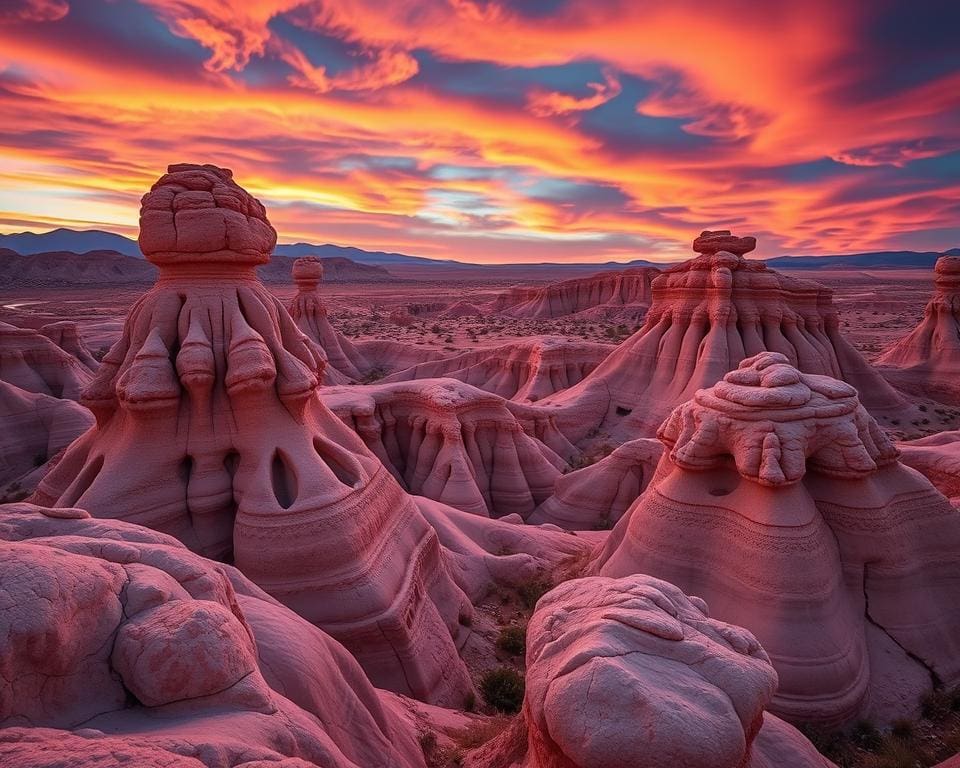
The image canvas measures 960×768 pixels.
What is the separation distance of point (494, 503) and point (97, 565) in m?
14.5

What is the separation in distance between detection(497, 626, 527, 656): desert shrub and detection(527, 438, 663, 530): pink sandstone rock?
6.90 metres

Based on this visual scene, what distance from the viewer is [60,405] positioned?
19.4m

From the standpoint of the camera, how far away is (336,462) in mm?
8766

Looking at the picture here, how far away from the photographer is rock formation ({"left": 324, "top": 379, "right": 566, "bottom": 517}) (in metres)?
15.7

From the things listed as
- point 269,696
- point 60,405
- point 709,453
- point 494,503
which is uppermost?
point 709,453

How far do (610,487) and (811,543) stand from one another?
27.5 feet

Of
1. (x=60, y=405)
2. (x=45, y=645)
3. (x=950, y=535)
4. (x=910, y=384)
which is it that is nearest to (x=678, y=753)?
(x=45, y=645)

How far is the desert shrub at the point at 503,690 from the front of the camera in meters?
7.74

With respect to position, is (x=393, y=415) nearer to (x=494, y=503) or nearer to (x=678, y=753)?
(x=494, y=503)

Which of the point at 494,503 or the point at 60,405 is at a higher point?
the point at 60,405

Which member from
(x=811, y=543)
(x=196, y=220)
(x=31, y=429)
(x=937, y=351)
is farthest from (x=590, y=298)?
(x=196, y=220)

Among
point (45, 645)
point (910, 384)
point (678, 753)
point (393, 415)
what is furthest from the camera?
point (910, 384)

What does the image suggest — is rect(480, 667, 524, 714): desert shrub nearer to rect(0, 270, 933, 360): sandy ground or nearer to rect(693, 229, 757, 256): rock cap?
rect(693, 229, 757, 256): rock cap

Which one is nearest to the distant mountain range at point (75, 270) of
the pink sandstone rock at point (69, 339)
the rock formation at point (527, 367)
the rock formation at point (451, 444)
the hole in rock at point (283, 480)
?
the pink sandstone rock at point (69, 339)
